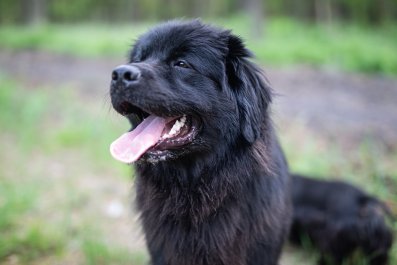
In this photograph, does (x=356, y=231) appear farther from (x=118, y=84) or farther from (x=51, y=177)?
(x=51, y=177)

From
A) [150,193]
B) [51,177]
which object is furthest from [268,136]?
[51,177]

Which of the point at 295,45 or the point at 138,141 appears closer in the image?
the point at 138,141

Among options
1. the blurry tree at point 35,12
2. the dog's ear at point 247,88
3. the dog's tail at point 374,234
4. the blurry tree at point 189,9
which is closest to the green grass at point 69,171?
the dog's tail at point 374,234

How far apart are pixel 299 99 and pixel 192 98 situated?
5.27 meters

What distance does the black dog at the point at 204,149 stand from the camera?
2410 mm

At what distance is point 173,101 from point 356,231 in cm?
211

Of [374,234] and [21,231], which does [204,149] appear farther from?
[21,231]

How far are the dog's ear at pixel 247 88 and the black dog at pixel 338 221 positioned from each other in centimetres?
148

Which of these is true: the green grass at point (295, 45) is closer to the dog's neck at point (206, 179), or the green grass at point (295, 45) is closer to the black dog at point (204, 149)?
the black dog at point (204, 149)

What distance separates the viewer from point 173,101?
7.63 feet

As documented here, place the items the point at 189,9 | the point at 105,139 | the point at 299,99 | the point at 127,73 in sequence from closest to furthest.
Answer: the point at 127,73 < the point at 105,139 < the point at 299,99 < the point at 189,9

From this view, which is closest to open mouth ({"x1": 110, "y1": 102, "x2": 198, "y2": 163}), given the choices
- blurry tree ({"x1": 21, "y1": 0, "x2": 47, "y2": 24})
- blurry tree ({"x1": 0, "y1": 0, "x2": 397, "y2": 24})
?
blurry tree ({"x1": 0, "y1": 0, "x2": 397, "y2": 24})

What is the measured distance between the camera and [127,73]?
2227mm

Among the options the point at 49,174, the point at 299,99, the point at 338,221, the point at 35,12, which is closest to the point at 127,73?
the point at 338,221
